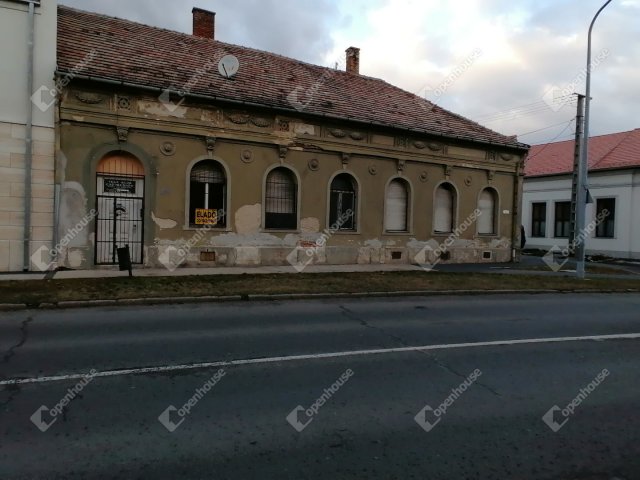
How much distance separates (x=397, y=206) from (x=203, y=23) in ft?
39.7

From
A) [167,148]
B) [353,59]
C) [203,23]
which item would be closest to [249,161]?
[167,148]

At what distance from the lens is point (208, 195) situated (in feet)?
53.0

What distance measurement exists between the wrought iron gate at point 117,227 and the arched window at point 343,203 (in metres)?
6.99

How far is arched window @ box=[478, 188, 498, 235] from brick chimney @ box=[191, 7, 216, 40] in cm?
1457

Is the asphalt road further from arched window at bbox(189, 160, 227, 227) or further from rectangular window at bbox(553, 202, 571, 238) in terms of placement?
rectangular window at bbox(553, 202, 571, 238)

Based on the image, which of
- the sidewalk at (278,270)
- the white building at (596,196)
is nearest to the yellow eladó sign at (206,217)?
the sidewalk at (278,270)

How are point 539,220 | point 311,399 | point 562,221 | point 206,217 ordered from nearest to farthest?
point 311,399
point 206,217
point 562,221
point 539,220

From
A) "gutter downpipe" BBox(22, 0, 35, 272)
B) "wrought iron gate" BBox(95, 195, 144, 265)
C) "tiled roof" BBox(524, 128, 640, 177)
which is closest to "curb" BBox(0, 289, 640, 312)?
"gutter downpipe" BBox(22, 0, 35, 272)

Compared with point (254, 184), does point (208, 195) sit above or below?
below

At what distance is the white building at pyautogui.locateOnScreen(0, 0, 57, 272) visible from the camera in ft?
43.9

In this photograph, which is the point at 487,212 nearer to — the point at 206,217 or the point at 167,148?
the point at 206,217

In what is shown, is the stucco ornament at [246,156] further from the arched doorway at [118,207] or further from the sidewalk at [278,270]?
the sidewalk at [278,270]

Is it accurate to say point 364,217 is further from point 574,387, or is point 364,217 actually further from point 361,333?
point 574,387

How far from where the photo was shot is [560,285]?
47.8 ft
